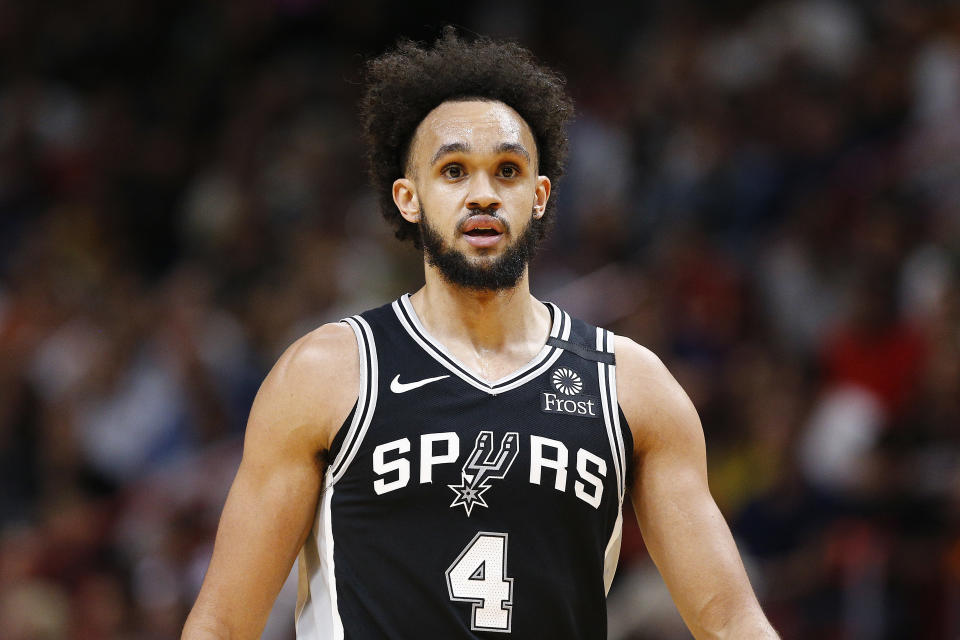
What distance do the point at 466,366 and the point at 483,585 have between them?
58cm

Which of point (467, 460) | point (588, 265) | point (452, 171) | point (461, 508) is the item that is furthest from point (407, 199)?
point (588, 265)

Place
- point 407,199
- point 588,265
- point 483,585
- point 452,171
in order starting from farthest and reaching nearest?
point 588,265, point 407,199, point 452,171, point 483,585

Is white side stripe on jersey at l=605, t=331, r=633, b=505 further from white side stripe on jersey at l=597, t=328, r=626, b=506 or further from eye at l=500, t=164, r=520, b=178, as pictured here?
eye at l=500, t=164, r=520, b=178

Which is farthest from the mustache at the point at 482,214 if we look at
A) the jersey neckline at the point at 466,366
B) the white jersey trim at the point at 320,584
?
the white jersey trim at the point at 320,584

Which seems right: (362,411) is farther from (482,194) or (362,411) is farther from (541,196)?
(541,196)

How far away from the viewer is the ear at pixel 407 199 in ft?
12.4

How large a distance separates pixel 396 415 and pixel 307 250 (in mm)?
5507

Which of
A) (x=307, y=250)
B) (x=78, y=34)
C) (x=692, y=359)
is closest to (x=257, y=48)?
(x=78, y=34)

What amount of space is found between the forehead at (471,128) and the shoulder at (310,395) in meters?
0.63

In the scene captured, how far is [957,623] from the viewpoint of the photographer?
19.2ft

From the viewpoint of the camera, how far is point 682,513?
3584 millimetres

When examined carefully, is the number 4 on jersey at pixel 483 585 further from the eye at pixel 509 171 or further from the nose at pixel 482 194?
the eye at pixel 509 171

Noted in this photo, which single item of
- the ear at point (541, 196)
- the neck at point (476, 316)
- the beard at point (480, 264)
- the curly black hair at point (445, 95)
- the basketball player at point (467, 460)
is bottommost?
the basketball player at point (467, 460)

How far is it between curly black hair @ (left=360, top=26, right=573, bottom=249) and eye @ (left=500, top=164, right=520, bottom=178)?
0.22 metres
